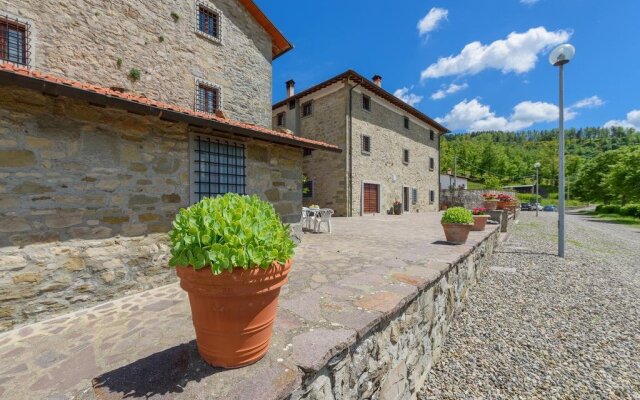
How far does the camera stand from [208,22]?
9.27 metres

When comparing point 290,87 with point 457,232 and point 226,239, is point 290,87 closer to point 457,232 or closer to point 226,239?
point 457,232

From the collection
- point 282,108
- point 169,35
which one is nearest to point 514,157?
point 282,108

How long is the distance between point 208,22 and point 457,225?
9.84 meters

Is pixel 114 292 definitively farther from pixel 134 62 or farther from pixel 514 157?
pixel 514 157

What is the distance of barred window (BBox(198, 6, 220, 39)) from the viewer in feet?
29.7

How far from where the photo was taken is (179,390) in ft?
4.95

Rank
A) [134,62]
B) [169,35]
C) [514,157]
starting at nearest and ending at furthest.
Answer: [134,62] < [169,35] < [514,157]

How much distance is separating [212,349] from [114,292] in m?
2.53

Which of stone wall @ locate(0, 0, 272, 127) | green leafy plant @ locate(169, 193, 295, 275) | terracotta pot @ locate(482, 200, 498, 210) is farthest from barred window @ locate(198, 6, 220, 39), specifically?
terracotta pot @ locate(482, 200, 498, 210)

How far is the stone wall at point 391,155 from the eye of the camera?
15.2 meters

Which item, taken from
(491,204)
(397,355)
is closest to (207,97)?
(397,355)

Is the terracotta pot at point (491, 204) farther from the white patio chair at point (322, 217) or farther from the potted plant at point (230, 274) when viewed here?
the potted plant at point (230, 274)

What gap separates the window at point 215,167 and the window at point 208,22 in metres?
6.33

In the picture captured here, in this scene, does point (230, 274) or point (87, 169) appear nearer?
point (230, 274)
